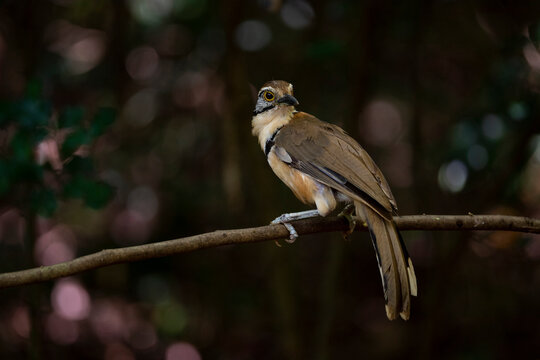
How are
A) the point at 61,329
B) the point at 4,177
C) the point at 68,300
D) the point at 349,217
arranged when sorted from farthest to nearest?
the point at 61,329 → the point at 68,300 → the point at 4,177 → the point at 349,217

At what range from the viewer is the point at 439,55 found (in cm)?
552

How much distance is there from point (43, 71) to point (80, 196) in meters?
2.18

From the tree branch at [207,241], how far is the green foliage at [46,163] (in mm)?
889

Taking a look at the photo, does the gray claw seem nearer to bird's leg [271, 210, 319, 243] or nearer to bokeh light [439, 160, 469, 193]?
bird's leg [271, 210, 319, 243]

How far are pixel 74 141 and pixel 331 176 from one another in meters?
1.24

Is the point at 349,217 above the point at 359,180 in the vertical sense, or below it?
below

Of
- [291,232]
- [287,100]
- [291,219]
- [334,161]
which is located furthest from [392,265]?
[287,100]

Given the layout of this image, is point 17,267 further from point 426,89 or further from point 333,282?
point 426,89

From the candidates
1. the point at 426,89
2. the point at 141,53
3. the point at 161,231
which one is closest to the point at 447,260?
the point at 426,89

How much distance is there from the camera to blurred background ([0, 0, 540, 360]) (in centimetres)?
452

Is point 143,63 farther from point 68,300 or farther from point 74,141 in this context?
point 74,141

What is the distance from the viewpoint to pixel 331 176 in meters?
2.79

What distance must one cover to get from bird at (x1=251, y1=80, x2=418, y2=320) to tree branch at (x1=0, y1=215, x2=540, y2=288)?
11 cm

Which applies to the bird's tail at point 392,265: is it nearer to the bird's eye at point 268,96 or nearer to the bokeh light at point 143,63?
the bird's eye at point 268,96
